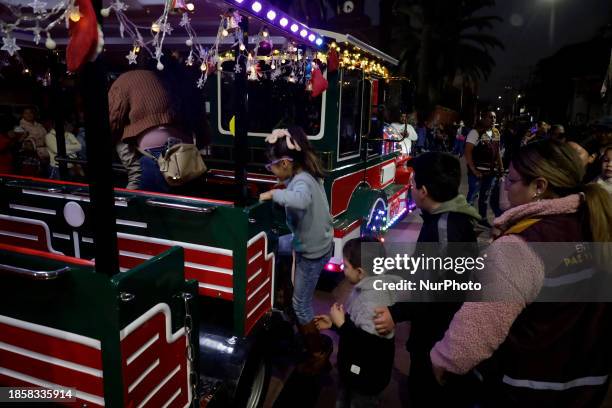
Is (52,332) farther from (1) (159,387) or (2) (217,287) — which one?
(2) (217,287)

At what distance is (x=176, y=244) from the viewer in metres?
2.63

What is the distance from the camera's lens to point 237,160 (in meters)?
2.66

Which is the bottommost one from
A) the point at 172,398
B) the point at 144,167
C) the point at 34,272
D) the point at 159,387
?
the point at 172,398

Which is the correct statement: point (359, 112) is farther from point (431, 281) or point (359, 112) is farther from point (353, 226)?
point (431, 281)

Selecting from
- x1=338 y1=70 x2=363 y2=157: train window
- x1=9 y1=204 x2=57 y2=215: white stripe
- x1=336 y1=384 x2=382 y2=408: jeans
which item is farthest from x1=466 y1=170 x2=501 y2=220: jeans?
x1=9 y1=204 x2=57 y2=215: white stripe

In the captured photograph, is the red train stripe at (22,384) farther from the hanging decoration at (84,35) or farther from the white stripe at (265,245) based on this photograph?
the hanging decoration at (84,35)

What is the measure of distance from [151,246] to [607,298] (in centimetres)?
237

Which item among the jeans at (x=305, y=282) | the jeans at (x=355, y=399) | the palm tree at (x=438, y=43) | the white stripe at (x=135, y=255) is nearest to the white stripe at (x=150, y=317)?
the white stripe at (x=135, y=255)

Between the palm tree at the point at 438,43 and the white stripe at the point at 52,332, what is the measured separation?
27303mm

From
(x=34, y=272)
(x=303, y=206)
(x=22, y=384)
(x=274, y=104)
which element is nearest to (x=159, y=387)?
(x=22, y=384)

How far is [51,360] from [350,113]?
13.7ft

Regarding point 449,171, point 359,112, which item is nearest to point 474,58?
point 359,112

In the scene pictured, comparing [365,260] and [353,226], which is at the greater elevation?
[365,260]

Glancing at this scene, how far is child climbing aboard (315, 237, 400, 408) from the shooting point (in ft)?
7.07
